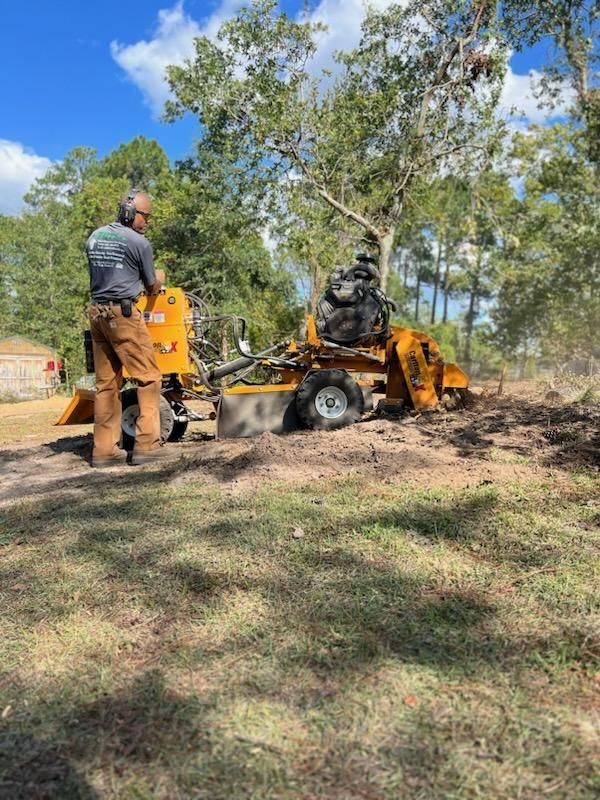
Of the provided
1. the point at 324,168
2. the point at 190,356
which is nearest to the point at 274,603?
the point at 190,356

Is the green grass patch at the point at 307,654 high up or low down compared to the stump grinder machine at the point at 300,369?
down

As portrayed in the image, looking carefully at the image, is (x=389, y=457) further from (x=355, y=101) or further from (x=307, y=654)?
(x=355, y=101)

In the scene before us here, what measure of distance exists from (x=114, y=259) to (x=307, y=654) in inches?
161

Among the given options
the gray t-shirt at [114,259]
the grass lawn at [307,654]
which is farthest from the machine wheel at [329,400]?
the grass lawn at [307,654]

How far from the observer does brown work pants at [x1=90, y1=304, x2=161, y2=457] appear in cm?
552

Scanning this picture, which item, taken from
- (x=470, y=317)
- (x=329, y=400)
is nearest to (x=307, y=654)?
(x=329, y=400)

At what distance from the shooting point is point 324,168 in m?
16.0

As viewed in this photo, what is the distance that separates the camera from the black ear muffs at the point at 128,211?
557 centimetres

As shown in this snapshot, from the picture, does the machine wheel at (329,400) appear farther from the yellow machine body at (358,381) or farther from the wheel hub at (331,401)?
the yellow machine body at (358,381)

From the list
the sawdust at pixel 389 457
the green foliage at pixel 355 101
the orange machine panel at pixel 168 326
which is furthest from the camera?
the green foliage at pixel 355 101

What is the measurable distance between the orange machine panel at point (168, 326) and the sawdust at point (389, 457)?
0.89m

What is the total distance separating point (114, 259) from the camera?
547 centimetres

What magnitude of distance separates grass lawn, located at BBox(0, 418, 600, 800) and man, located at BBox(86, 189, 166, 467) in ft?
6.38

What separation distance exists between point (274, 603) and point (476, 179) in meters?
16.3
